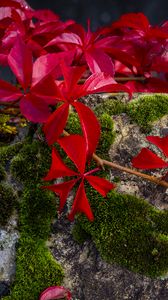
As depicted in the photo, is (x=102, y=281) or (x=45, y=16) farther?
(x=45, y=16)

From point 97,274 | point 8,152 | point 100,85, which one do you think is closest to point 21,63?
point 100,85

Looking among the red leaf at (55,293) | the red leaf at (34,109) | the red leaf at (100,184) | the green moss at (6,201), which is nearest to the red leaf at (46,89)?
the red leaf at (34,109)

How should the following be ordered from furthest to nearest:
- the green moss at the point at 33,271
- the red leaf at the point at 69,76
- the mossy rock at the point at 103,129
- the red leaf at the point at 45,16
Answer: the red leaf at the point at 45,16 → the mossy rock at the point at 103,129 → the green moss at the point at 33,271 → the red leaf at the point at 69,76

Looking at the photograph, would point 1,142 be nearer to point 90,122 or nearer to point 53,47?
point 53,47

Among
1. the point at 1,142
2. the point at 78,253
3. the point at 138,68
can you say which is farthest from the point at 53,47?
the point at 78,253

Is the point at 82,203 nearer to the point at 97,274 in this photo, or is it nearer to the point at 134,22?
the point at 97,274

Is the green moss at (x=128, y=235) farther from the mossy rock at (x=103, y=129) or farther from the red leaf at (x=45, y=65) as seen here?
the red leaf at (x=45, y=65)
